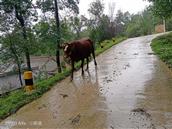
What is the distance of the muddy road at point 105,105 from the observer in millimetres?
6176

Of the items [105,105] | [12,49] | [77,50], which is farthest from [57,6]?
[105,105]

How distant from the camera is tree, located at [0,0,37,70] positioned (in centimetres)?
2031

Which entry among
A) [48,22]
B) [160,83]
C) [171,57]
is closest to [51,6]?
[48,22]

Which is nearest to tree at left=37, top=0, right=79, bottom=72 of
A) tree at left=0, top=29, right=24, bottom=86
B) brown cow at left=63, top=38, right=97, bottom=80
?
tree at left=0, top=29, right=24, bottom=86

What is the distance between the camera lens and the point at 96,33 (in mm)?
33906

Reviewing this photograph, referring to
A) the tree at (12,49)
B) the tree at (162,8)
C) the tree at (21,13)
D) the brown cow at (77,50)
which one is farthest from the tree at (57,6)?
the brown cow at (77,50)

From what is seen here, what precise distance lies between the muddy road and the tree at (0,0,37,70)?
10666 millimetres

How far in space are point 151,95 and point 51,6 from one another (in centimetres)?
1773

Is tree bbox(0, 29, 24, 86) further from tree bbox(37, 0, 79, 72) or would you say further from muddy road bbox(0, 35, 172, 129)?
muddy road bbox(0, 35, 172, 129)

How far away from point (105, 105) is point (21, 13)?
15.9 meters

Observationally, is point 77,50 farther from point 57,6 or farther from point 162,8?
point 57,6

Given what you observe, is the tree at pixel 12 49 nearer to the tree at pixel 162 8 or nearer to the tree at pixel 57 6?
the tree at pixel 57 6

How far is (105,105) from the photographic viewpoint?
287 inches

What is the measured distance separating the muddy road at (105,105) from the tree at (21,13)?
35.0 ft
